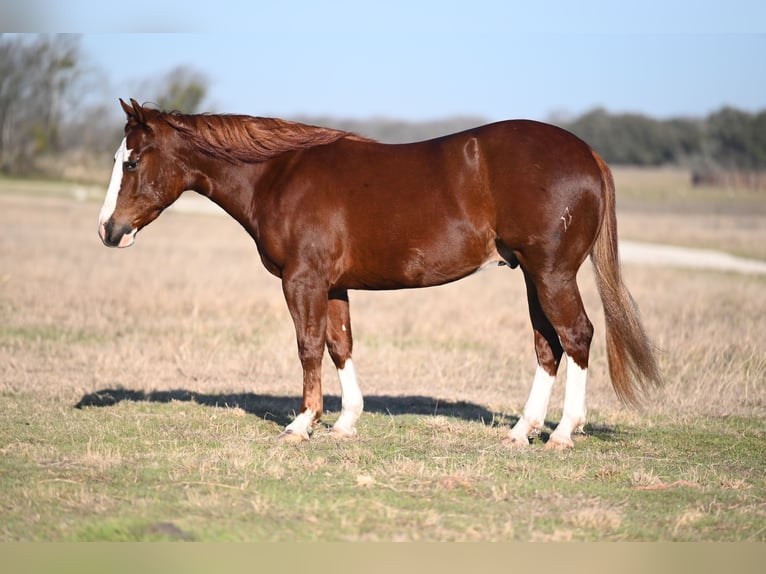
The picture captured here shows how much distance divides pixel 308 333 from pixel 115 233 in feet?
5.82

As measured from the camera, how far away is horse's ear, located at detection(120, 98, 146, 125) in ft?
24.6

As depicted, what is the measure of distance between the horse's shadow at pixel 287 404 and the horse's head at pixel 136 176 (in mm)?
1978

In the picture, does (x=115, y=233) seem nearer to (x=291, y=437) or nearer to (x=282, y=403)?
(x=291, y=437)

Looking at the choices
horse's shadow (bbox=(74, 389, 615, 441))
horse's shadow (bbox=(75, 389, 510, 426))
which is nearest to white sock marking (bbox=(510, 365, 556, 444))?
horse's shadow (bbox=(74, 389, 615, 441))

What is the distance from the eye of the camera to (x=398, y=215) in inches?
287

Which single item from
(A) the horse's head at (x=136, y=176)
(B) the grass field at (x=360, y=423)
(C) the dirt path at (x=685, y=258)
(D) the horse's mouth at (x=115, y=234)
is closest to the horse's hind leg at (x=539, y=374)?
(B) the grass field at (x=360, y=423)

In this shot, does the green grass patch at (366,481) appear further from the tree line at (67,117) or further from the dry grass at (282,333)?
the tree line at (67,117)

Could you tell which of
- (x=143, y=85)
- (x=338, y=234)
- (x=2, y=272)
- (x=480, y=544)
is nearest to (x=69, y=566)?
(x=480, y=544)

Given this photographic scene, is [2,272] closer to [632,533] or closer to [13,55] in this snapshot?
[632,533]

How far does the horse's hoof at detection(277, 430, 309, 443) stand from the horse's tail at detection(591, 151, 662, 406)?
252cm

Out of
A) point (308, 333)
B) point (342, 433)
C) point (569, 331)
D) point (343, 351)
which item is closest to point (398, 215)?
point (308, 333)

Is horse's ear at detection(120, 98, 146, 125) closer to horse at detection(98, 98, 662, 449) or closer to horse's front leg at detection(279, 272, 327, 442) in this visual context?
horse at detection(98, 98, 662, 449)

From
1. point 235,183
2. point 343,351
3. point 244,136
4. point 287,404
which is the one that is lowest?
point 287,404

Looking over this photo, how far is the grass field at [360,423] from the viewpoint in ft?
17.4
